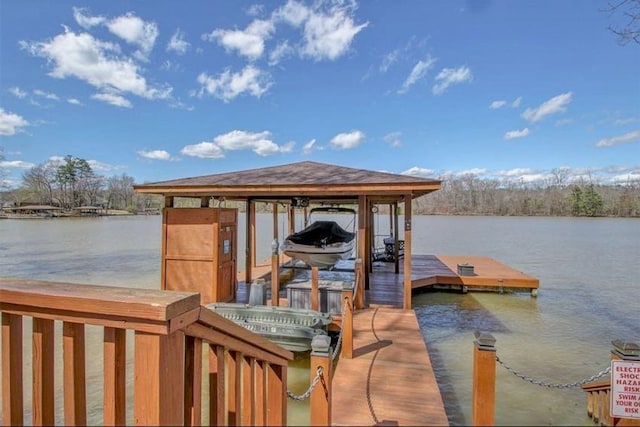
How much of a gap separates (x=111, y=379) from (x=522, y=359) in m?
6.10

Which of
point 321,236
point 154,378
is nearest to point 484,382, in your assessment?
point 154,378

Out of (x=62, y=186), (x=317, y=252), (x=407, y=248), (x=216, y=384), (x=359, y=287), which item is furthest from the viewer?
(x=62, y=186)

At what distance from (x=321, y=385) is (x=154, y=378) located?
1.53m

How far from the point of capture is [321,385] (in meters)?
2.12

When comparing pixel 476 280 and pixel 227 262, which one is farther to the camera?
pixel 476 280

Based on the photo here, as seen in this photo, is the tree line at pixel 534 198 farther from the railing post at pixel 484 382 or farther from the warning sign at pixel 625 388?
the railing post at pixel 484 382

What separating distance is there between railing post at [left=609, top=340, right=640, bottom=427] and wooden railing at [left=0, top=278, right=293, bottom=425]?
3212mm

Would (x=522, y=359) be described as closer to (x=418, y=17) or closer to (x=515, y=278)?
(x=515, y=278)

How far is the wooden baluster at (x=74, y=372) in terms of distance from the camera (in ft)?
3.10

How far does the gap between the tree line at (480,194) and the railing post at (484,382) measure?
40311mm

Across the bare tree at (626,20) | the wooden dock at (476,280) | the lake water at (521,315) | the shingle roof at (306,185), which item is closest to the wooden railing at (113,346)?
the lake water at (521,315)

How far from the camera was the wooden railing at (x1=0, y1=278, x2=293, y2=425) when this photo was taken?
2.76 feet

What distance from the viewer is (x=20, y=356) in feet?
3.51

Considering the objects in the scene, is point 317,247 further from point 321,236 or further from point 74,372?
point 74,372
